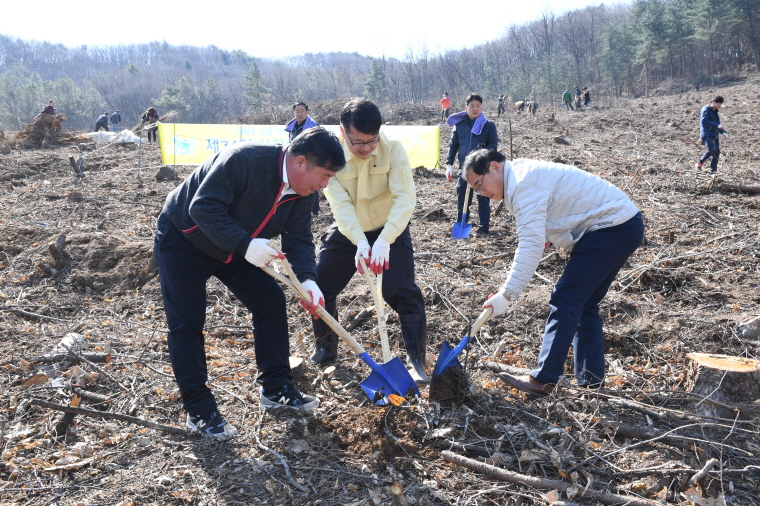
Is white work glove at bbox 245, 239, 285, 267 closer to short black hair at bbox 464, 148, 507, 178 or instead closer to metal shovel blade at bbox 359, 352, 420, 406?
metal shovel blade at bbox 359, 352, 420, 406

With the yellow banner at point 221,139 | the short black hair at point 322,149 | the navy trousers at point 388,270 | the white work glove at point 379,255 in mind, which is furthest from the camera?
the yellow banner at point 221,139

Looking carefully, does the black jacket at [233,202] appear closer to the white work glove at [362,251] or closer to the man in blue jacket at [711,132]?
the white work glove at [362,251]

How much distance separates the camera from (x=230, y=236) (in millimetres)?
2471

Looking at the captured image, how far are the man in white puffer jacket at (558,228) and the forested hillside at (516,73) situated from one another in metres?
32.8

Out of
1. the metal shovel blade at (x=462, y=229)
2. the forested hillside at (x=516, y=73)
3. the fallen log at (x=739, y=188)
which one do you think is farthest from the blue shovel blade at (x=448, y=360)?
the forested hillside at (x=516, y=73)

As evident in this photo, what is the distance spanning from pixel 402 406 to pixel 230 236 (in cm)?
126

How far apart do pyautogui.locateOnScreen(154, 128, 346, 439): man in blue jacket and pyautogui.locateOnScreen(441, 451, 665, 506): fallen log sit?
109 cm

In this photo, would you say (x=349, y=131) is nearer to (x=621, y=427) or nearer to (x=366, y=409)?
(x=366, y=409)

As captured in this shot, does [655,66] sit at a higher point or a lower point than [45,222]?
higher

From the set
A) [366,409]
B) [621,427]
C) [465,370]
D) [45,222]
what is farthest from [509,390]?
[45,222]

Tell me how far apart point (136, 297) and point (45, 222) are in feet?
12.2

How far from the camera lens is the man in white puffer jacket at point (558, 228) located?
2.73 metres

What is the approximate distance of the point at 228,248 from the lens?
249 centimetres

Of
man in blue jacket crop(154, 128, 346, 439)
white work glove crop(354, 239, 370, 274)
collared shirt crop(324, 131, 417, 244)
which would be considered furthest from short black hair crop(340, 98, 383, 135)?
white work glove crop(354, 239, 370, 274)
